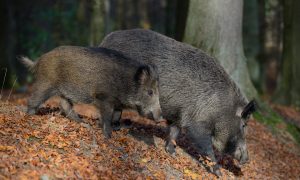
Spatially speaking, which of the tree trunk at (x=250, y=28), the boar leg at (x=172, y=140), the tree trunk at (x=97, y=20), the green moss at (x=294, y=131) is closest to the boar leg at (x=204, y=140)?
the boar leg at (x=172, y=140)

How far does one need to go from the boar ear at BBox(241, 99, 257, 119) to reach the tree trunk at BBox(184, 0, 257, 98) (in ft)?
11.3

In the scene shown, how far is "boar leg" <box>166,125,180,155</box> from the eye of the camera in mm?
9102

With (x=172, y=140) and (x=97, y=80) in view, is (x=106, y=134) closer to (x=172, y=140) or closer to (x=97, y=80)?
(x=97, y=80)

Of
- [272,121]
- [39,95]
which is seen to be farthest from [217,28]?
[39,95]

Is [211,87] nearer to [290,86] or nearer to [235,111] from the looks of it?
[235,111]

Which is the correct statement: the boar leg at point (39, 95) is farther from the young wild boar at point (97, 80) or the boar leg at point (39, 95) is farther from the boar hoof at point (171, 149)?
the boar hoof at point (171, 149)

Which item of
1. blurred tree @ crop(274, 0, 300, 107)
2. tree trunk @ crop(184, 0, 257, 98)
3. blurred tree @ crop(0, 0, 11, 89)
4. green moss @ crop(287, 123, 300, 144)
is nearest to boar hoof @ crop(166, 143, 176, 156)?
tree trunk @ crop(184, 0, 257, 98)

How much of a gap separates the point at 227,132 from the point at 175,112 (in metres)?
0.98

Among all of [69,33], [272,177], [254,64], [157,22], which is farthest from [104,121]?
[157,22]

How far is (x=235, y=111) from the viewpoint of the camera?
895 cm

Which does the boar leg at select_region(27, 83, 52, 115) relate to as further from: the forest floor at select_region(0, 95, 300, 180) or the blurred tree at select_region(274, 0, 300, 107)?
the blurred tree at select_region(274, 0, 300, 107)

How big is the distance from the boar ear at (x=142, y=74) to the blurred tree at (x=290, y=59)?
11488 millimetres

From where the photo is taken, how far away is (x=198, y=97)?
872cm

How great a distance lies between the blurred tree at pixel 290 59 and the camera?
60.8 feet
